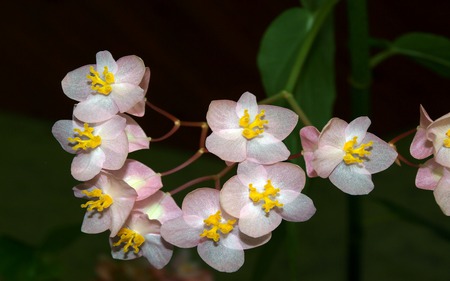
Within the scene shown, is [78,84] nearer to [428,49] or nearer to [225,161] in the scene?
[225,161]

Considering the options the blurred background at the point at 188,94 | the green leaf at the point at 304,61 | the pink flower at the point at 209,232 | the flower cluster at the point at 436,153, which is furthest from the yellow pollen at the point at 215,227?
the blurred background at the point at 188,94

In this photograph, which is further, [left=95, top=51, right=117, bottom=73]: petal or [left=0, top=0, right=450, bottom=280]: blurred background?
[left=0, top=0, right=450, bottom=280]: blurred background

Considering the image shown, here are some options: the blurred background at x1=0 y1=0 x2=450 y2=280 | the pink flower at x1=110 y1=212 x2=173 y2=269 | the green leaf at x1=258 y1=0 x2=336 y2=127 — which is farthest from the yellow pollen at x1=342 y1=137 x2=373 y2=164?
the blurred background at x1=0 y1=0 x2=450 y2=280

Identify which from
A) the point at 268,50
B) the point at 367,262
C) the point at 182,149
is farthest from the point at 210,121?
the point at 182,149

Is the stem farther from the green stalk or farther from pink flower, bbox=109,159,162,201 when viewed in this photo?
pink flower, bbox=109,159,162,201

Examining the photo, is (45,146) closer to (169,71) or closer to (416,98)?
(169,71)

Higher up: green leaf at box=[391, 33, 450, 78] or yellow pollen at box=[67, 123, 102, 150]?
yellow pollen at box=[67, 123, 102, 150]

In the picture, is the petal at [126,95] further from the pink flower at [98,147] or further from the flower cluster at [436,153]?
the flower cluster at [436,153]
